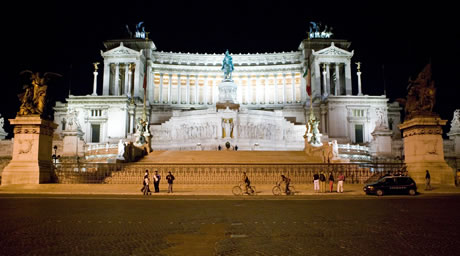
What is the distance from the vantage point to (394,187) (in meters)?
21.5

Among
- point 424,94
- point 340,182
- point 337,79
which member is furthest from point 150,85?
point 424,94

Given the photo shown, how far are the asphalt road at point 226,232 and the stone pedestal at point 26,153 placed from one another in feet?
34.3

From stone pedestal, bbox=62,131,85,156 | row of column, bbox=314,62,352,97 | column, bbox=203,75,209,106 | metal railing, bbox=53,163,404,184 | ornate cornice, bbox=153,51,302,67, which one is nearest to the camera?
metal railing, bbox=53,163,404,184

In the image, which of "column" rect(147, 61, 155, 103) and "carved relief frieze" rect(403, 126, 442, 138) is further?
"column" rect(147, 61, 155, 103)

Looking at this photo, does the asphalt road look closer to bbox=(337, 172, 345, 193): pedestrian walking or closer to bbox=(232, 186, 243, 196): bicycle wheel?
bbox=(232, 186, 243, 196): bicycle wheel

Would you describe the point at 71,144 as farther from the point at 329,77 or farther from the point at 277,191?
the point at 329,77

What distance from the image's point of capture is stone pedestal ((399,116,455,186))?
75.2 feet

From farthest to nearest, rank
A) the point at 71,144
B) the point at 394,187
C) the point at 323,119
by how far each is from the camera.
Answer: the point at 323,119 < the point at 71,144 < the point at 394,187

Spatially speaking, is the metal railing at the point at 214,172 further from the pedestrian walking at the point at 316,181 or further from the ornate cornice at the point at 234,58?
the ornate cornice at the point at 234,58

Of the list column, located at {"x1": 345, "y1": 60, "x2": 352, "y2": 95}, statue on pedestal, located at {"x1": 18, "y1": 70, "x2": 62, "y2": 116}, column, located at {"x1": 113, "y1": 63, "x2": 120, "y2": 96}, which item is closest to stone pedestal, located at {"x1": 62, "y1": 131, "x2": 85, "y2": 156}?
statue on pedestal, located at {"x1": 18, "y1": 70, "x2": 62, "y2": 116}

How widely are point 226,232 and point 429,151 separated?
18.9 m

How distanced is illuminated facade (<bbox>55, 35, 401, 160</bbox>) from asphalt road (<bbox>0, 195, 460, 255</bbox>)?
121ft

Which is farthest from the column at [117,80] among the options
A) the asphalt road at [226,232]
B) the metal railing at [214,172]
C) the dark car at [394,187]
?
the asphalt road at [226,232]

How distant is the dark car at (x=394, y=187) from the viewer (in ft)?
70.0
